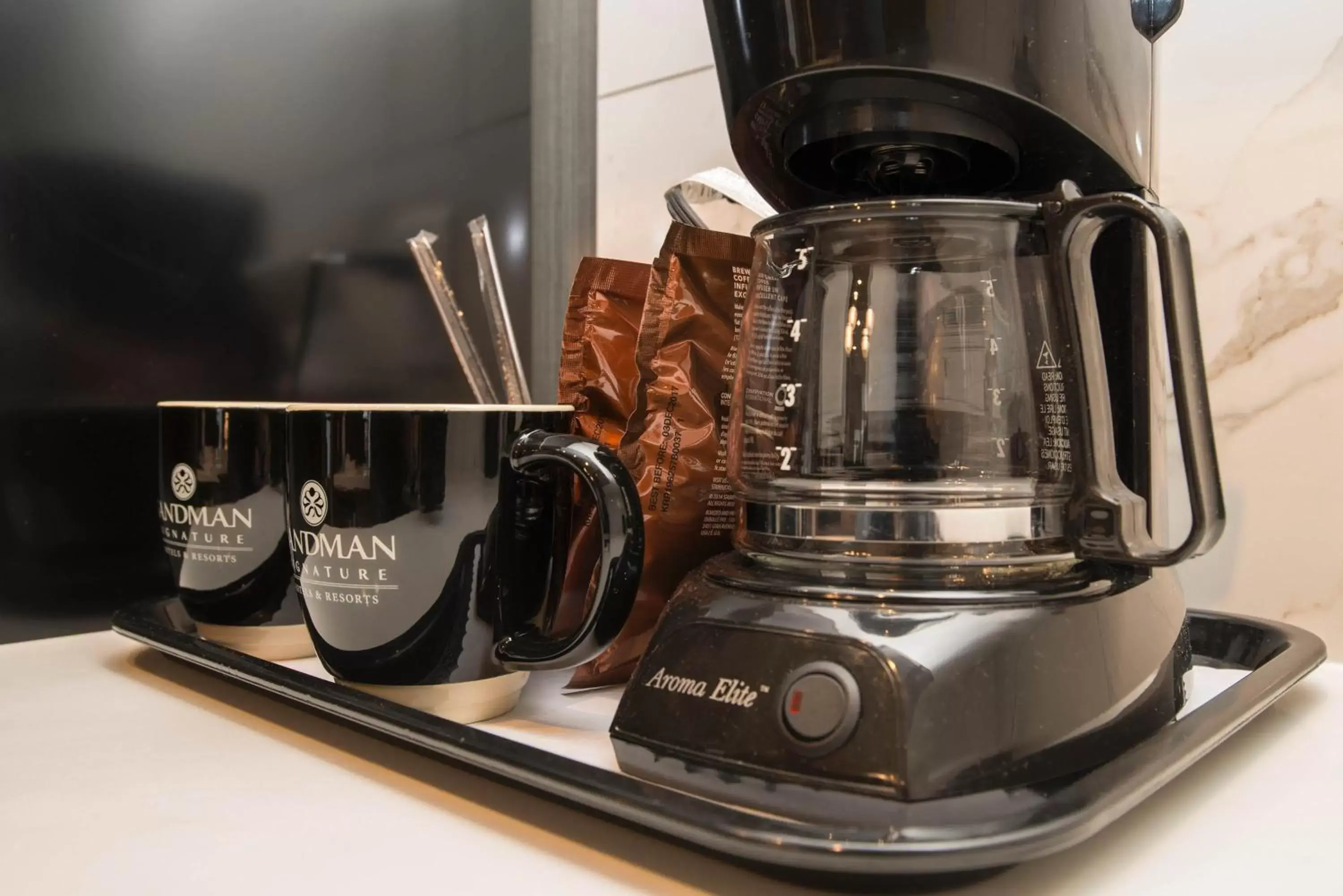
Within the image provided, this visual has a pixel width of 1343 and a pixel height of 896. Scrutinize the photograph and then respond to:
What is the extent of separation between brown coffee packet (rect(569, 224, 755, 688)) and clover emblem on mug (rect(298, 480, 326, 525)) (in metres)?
0.15

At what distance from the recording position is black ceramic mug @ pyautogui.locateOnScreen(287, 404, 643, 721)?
462 millimetres

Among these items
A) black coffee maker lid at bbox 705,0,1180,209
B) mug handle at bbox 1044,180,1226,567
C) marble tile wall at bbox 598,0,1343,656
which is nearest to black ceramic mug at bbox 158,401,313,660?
black coffee maker lid at bbox 705,0,1180,209

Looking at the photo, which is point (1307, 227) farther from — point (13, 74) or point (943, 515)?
point (13, 74)

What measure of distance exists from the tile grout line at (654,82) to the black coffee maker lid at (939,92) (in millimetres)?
387

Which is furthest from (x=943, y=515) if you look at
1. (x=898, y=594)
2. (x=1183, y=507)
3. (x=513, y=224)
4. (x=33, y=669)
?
(x=513, y=224)

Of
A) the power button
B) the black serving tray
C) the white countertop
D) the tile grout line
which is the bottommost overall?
the white countertop

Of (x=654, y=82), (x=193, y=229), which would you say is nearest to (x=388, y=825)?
(x=193, y=229)

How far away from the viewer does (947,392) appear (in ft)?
1.40

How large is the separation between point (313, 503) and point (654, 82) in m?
0.53

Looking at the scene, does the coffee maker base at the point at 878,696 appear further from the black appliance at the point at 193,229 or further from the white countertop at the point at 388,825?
the black appliance at the point at 193,229

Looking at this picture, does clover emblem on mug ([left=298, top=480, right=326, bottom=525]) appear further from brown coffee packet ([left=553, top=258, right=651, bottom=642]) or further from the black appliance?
the black appliance

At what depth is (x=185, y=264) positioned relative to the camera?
0.73 metres

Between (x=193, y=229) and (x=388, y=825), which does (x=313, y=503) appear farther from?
(x=193, y=229)

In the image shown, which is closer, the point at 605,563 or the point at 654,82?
the point at 605,563
